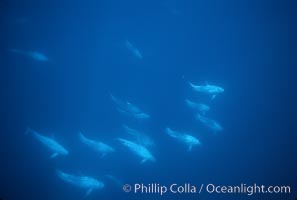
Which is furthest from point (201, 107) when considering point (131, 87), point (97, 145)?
point (97, 145)

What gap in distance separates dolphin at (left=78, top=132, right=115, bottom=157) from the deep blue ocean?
8 centimetres

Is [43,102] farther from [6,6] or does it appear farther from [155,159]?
[155,159]

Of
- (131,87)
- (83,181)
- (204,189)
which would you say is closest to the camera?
(204,189)

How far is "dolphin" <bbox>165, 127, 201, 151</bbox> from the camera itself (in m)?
7.54

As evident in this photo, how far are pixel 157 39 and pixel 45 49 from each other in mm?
2464

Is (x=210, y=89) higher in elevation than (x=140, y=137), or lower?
higher

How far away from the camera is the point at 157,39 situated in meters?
7.59

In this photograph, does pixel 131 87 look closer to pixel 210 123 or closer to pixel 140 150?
pixel 140 150

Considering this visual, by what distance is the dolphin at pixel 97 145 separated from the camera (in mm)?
7371

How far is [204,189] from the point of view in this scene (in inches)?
272

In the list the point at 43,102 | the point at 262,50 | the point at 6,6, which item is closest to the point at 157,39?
the point at 262,50

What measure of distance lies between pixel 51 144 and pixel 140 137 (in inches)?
76.5

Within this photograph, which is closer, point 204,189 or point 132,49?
point 204,189

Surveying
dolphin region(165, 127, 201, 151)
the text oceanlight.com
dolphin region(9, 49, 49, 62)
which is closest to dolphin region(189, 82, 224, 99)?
dolphin region(165, 127, 201, 151)
